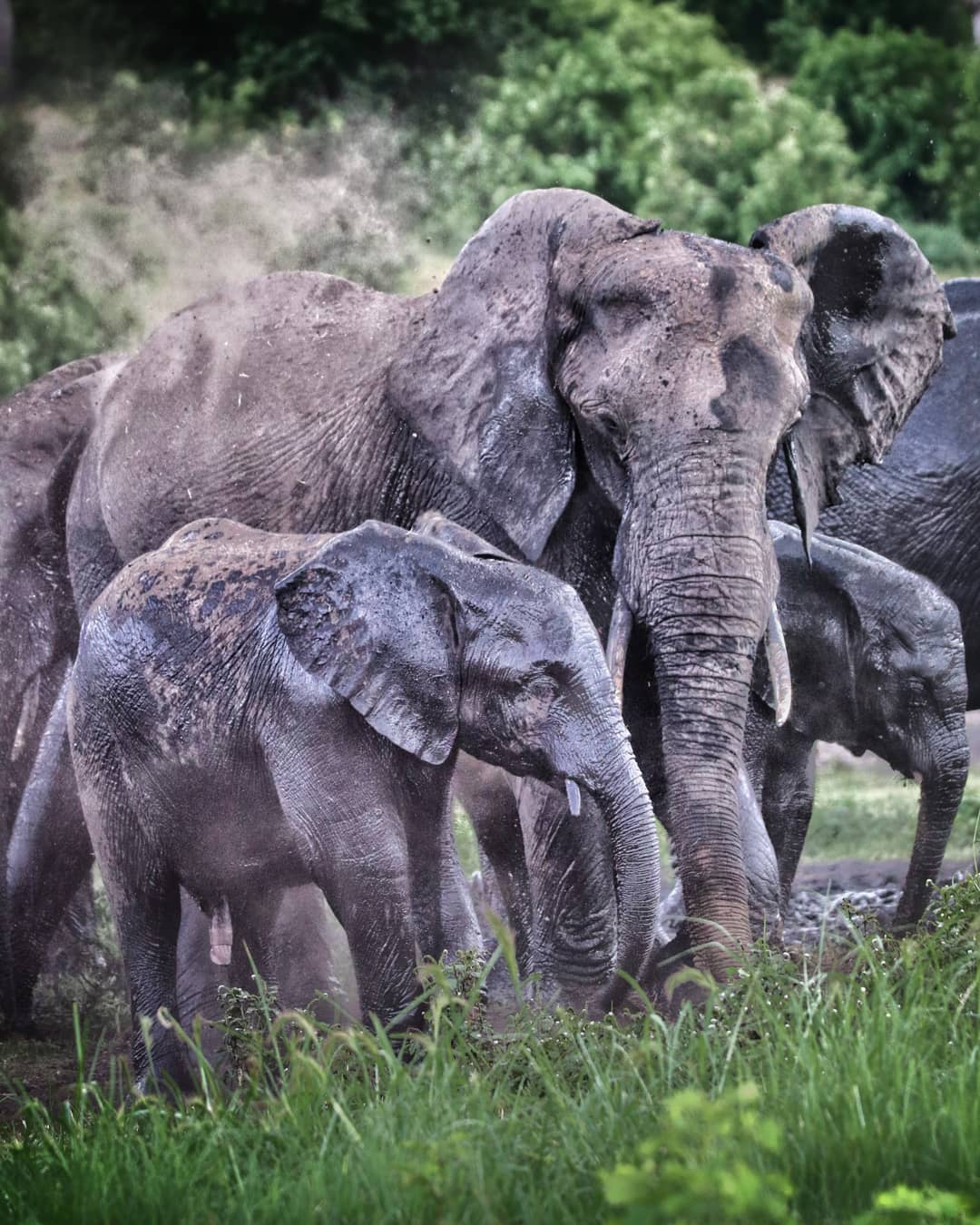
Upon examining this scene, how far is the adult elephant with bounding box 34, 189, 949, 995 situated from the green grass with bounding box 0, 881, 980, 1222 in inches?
38.2

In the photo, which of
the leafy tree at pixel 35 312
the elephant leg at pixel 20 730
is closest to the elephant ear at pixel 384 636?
the elephant leg at pixel 20 730

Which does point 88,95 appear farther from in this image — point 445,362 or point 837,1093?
point 837,1093

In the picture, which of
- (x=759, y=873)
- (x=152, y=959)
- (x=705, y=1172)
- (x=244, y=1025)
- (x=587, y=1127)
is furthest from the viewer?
(x=759, y=873)

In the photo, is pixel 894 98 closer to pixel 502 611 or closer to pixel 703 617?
pixel 703 617

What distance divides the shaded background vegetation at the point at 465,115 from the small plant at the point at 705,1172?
9.35 meters

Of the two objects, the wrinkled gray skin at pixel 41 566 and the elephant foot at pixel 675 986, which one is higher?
the wrinkled gray skin at pixel 41 566

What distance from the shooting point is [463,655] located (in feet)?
19.5

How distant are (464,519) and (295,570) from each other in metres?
0.92

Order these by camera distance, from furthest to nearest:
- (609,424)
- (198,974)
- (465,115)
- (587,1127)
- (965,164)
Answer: (965,164) < (465,115) < (198,974) < (609,424) < (587,1127)

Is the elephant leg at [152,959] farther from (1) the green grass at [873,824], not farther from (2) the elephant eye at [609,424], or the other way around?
(1) the green grass at [873,824]

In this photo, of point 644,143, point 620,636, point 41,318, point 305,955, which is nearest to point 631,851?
point 620,636

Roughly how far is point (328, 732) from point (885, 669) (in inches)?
92.6

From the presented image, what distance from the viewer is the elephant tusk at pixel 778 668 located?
651cm

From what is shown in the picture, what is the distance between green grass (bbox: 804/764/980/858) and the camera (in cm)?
1090
